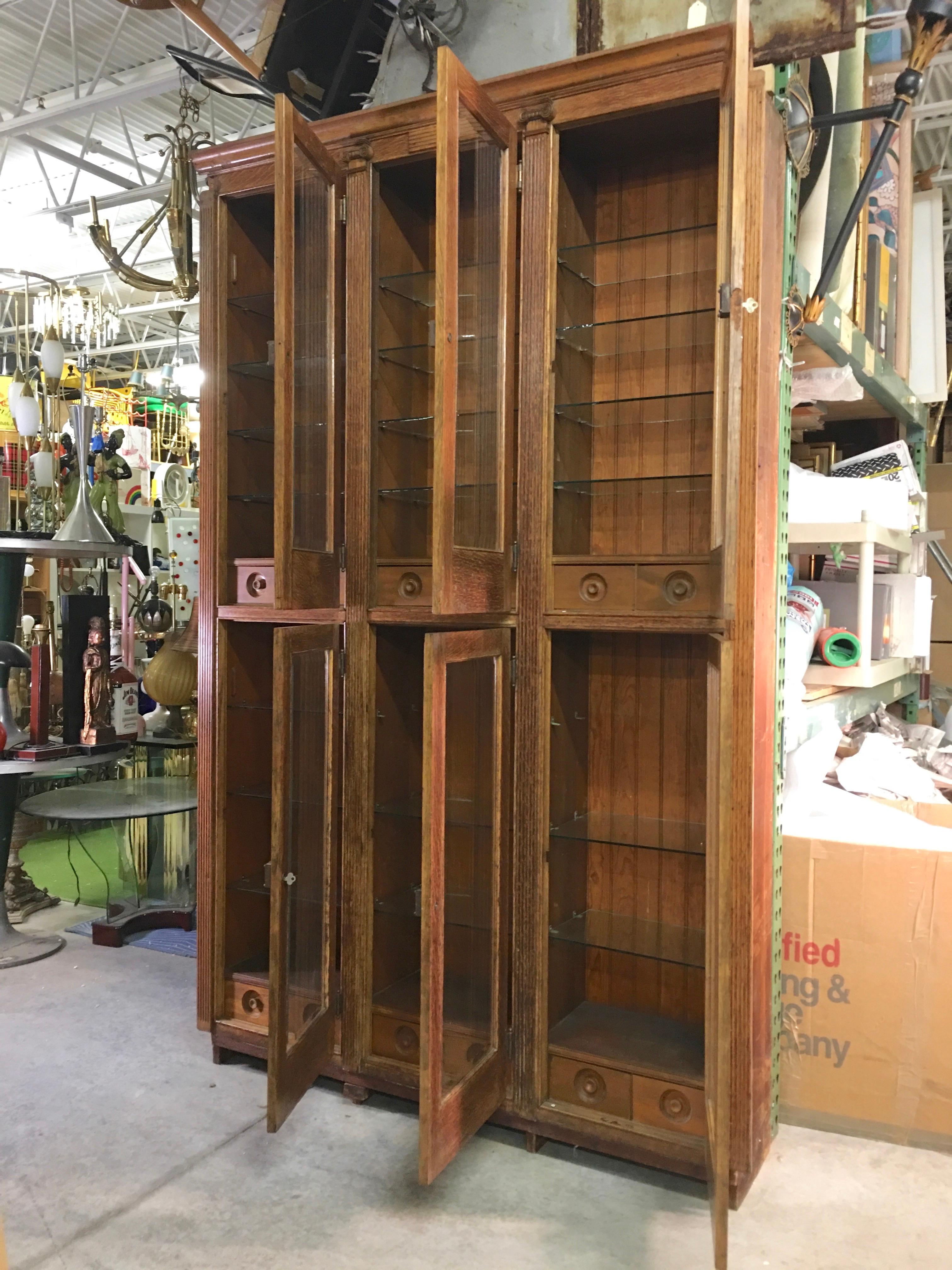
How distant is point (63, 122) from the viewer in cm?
696

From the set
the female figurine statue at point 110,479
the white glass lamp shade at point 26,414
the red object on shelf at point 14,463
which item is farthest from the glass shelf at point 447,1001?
the red object on shelf at point 14,463

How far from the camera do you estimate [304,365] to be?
93.5 inches

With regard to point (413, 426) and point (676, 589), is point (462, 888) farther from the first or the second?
point (413, 426)

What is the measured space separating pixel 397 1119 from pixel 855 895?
1.21 metres

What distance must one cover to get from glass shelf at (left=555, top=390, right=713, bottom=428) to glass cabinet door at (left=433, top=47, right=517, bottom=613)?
20 cm

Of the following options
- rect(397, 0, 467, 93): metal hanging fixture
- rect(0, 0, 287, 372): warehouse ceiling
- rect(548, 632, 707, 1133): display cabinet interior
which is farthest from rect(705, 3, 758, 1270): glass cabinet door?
rect(0, 0, 287, 372): warehouse ceiling

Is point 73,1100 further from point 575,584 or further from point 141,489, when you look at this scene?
point 141,489

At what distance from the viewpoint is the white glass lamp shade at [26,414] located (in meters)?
4.36

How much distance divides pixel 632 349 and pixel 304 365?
31.2 inches

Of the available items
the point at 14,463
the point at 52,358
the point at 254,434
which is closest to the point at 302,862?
the point at 254,434

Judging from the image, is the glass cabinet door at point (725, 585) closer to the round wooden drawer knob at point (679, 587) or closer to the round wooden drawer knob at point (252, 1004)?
the round wooden drawer knob at point (679, 587)

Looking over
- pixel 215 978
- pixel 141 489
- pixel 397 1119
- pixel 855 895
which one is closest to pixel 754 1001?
pixel 855 895

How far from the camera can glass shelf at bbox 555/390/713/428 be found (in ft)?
7.73

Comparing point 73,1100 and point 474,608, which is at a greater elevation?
point 474,608
